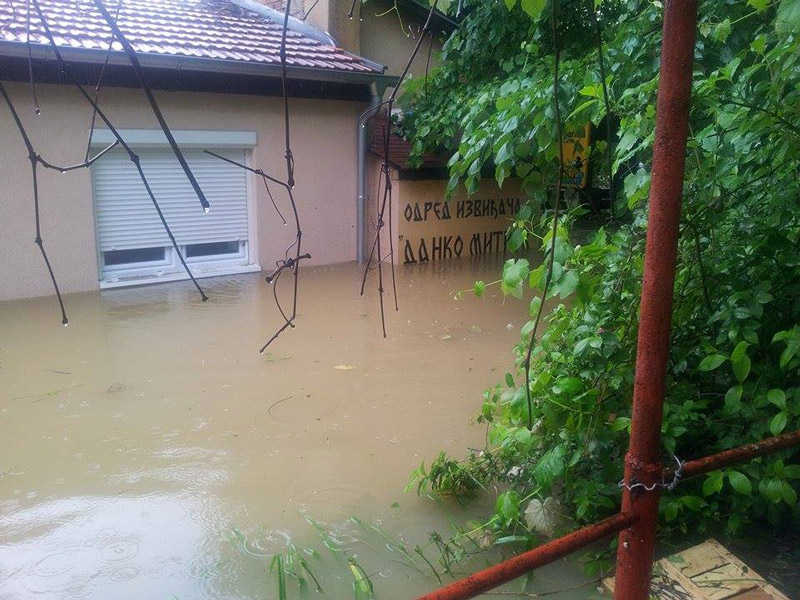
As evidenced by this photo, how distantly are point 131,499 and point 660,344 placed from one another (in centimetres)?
339

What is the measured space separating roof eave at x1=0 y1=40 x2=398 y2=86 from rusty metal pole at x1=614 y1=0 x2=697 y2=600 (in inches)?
228

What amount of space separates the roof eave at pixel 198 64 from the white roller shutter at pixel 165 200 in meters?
1.10

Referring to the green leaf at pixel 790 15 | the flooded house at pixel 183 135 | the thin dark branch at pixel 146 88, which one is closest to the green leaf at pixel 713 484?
the green leaf at pixel 790 15

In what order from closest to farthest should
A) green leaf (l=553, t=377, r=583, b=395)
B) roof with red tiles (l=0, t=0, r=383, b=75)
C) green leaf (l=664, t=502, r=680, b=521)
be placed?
green leaf (l=664, t=502, r=680, b=521)
green leaf (l=553, t=377, r=583, b=395)
roof with red tiles (l=0, t=0, r=383, b=75)

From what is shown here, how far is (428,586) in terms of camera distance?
10.4 ft

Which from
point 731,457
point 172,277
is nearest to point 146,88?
point 731,457

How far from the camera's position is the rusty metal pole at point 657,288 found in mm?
1163

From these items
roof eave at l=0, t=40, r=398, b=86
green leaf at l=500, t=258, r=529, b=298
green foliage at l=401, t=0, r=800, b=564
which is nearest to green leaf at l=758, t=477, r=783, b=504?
green foliage at l=401, t=0, r=800, b=564

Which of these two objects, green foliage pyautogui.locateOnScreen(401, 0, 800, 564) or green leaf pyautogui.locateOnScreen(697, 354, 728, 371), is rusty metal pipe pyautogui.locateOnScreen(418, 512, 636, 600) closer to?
green foliage pyautogui.locateOnScreen(401, 0, 800, 564)

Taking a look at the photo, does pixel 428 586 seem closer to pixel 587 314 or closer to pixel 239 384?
pixel 587 314

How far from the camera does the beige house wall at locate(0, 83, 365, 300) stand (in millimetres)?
7383

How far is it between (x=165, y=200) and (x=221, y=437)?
471 cm

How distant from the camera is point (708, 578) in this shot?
2504 millimetres

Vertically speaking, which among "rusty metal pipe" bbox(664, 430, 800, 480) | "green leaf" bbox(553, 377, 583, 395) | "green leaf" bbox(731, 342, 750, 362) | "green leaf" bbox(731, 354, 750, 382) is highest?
"rusty metal pipe" bbox(664, 430, 800, 480)
